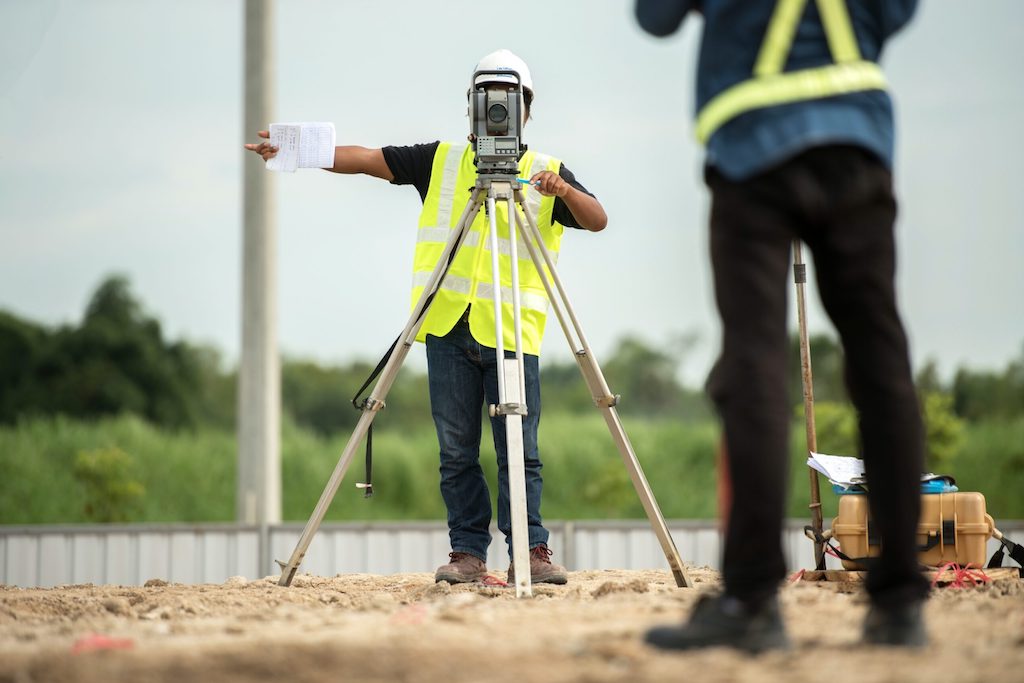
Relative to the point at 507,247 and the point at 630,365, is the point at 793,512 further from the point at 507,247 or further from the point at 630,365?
the point at 507,247

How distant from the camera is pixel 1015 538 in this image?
715cm

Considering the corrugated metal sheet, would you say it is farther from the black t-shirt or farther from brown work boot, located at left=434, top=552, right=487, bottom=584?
the black t-shirt

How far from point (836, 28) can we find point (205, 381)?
18573 mm

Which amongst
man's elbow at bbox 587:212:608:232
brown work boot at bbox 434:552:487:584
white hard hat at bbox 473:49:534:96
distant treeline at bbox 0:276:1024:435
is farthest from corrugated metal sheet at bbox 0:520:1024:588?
distant treeline at bbox 0:276:1024:435

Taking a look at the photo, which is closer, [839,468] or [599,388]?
[599,388]

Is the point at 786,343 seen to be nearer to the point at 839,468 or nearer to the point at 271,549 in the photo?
the point at 839,468

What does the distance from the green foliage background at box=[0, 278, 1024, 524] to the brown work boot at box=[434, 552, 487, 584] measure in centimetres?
841

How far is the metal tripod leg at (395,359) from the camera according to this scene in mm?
4109

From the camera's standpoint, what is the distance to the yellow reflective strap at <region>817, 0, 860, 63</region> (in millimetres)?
2514

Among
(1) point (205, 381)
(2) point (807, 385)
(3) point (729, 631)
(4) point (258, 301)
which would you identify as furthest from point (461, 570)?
(1) point (205, 381)

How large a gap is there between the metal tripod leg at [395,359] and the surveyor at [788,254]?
161 cm

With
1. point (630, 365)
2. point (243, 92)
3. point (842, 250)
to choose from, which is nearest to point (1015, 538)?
point (842, 250)

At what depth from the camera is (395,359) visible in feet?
13.8

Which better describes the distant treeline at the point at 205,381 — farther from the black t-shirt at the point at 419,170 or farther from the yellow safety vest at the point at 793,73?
the yellow safety vest at the point at 793,73
